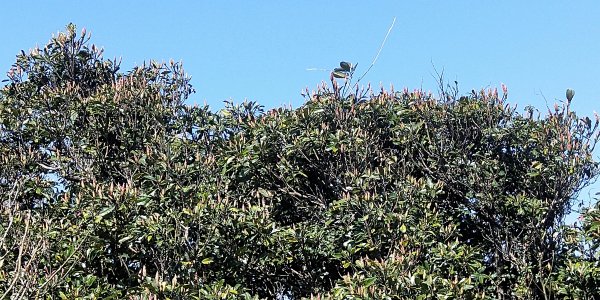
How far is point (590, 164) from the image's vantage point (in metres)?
9.40

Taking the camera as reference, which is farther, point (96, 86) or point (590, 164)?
point (96, 86)

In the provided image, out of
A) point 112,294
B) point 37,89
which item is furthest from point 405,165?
point 37,89

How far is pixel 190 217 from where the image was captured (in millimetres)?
8484

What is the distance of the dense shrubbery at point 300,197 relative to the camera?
8422 millimetres

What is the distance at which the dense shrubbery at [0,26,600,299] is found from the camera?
27.6 feet

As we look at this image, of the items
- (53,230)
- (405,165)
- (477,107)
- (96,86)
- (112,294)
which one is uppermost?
(96,86)

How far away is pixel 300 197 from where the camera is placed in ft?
33.0

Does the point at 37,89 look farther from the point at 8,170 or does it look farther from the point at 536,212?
the point at 536,212

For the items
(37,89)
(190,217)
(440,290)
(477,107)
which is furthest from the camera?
(37,89)

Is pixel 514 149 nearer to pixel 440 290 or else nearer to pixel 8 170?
pixel 440 290

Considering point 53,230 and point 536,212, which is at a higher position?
point 536,212

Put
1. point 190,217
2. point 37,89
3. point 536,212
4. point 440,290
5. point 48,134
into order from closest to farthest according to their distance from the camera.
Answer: point 440,290 → point 190,217 → point 536,212 → point 48,134 → point 37,89

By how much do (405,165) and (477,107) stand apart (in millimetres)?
1367

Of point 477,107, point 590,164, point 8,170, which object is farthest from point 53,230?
point 590,164
